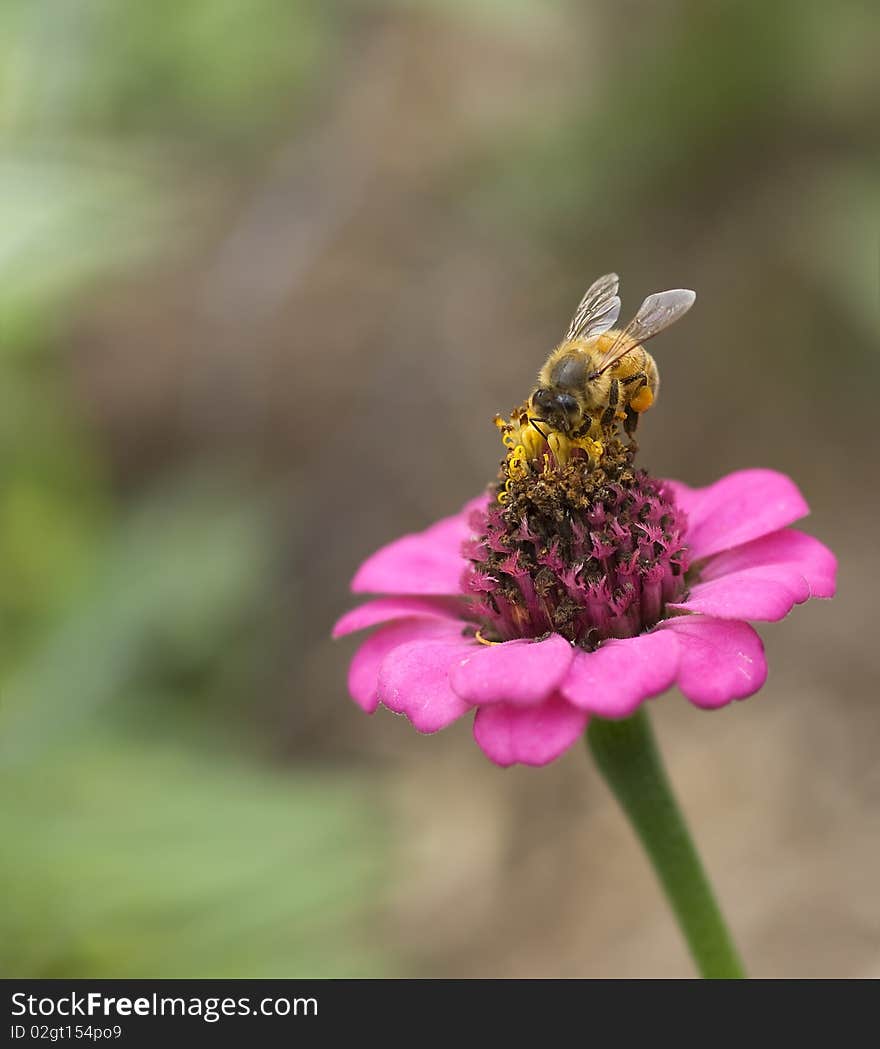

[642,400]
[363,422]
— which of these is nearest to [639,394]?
[642,400]

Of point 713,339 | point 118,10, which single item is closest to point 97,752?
point 118,10

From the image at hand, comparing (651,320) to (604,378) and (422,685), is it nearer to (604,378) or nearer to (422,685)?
(604,378)

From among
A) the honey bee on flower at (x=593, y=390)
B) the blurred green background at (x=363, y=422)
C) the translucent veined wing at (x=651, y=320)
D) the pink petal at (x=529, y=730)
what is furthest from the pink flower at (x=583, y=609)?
the blurred green background at (x=363, y=422)

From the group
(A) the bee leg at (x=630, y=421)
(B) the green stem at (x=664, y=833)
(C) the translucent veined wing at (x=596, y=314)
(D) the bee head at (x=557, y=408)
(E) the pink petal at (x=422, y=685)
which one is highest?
(C) the translucent veined wing at (x=596, y=314)

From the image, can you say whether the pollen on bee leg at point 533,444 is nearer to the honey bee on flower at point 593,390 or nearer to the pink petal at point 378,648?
the honey bee on flower at point 593,390
